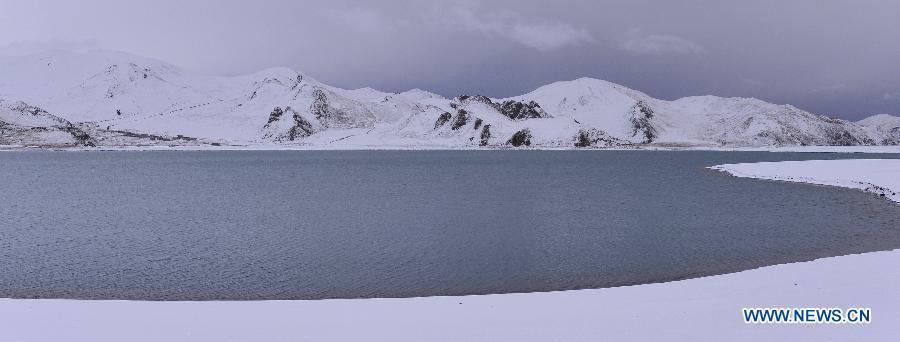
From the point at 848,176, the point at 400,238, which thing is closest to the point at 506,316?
the point at 400,238

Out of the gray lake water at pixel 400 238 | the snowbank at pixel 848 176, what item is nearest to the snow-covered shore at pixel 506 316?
the gray lake water at pixel 400 238

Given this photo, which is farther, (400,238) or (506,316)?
(400,238)

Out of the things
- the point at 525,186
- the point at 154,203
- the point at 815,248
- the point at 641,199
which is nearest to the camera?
the point at 815,248

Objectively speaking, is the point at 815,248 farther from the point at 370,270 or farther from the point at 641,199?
the point at 641,199

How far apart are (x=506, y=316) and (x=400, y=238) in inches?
841

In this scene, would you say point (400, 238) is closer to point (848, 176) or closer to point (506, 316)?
point (506, 316)

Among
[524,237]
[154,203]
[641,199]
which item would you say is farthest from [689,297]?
[154,203]

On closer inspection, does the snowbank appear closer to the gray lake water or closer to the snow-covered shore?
the gray lake water

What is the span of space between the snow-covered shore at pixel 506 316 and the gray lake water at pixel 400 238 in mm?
4632

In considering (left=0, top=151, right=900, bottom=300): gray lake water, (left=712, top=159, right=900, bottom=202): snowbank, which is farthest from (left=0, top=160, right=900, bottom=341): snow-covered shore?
(left=712, top=159, right=900, bottom=202): snowbank

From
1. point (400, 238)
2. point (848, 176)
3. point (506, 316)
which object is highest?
point (848, 176)

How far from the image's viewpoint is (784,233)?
4050 cm

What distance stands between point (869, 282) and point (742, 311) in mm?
6749

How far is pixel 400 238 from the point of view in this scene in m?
39.1
